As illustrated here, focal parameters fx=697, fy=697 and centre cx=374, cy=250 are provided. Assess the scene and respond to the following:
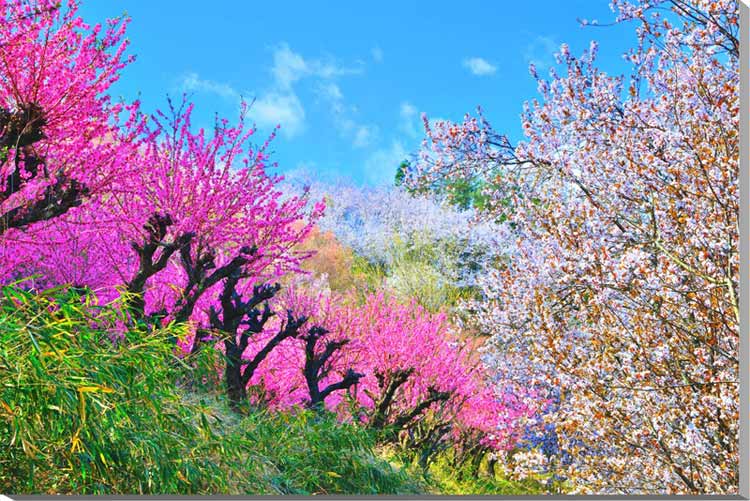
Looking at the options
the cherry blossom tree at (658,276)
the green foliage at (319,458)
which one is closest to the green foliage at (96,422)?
the green foliage at (319,458)

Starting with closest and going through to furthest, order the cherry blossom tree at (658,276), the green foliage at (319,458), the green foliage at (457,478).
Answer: the cherry blossom tree at (658,276) < the green foliage at (319,458) < the green foliage at (457,478)

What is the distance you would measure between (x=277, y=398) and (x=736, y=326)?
419 centimetres

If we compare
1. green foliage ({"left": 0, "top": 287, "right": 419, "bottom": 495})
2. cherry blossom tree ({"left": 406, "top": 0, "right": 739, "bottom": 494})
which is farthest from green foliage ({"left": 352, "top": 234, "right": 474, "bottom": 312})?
green foliage ({"left": 0, "top": 287, "right": 419, "bottom": 495})

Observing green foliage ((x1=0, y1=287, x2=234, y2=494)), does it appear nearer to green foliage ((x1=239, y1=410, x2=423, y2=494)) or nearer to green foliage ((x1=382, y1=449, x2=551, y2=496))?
green foliage ((x1=239, y1=410, x2=423, y2=494))

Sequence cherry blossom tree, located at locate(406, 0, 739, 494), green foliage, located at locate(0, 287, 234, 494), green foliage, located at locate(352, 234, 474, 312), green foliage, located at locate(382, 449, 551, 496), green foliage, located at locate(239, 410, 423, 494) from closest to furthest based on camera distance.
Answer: green foliage, located at locate(0, 287, 234, 494), cherry blossom tree, located at locate(406, 0, 739, 494), green foliage, located at locate(239, 410, 423, 494), green foliage, located at locate(382, 449, 551, 496), green foliage, located at locate(352, 234, 474, 312)

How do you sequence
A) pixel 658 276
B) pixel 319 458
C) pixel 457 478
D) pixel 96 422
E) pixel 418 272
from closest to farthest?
pixel 96 422, pixel 658 276, pixel 319 458, pixel 457 478, pixel 418 272

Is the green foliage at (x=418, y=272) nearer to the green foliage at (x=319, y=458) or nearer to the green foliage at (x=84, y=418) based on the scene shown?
the green foliage at (x=319, y=458)

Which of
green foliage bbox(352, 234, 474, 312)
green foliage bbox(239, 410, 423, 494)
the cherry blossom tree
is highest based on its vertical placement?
green foliage bbox(352, 234, 474, 312)

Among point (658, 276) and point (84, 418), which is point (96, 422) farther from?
point (658, 276)

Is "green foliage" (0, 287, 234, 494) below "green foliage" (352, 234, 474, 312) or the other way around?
below

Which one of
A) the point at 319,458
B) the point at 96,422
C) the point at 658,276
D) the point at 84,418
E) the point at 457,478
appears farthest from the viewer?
the point at 457,478

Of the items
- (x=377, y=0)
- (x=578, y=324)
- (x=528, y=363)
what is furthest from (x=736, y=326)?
(x=377, y=0)

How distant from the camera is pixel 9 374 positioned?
227 cm

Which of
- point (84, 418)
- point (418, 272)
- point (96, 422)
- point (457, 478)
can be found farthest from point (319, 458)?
point (418, 272)
